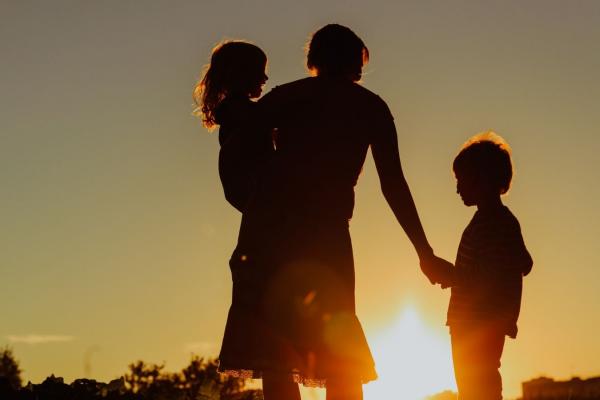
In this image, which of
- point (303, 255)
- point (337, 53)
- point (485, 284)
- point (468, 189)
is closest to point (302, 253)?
point (303, 255)

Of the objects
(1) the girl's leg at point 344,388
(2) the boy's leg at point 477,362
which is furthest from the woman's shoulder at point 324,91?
(2) the boy's leg at point 477,362

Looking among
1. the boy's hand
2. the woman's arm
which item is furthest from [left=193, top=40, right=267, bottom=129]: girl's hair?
the boy's hand

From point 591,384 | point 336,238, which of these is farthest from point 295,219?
point 591,384

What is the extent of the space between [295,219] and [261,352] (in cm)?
78

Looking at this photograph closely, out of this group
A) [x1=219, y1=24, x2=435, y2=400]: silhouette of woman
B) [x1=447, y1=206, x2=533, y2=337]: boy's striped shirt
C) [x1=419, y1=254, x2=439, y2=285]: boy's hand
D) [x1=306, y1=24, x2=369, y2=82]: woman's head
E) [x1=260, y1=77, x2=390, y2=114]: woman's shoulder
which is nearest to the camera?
[x1=219, y1=24, x2=435, y2=400]: silhouette of woman

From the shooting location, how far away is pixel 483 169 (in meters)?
7.14

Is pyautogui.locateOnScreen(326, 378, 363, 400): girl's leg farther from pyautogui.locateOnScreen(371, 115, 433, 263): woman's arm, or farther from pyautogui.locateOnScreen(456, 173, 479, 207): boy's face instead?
pyautogui.locateOnScreen(456, 173, 479, 207): boy's face

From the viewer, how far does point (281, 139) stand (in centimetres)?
550

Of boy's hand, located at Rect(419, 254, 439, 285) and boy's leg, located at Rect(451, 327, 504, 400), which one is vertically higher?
boy's hand, located at Rect(419, 254, 439, 285)

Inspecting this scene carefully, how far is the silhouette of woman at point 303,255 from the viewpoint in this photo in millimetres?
5297

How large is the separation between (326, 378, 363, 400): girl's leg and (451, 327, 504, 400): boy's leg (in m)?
1.69

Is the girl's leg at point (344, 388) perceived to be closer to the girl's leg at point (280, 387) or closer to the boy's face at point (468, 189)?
the girl's leg at point (280, 387)

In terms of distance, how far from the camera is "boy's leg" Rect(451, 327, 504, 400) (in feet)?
22.2

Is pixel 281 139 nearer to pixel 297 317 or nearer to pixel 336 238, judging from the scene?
pixel 336 238
